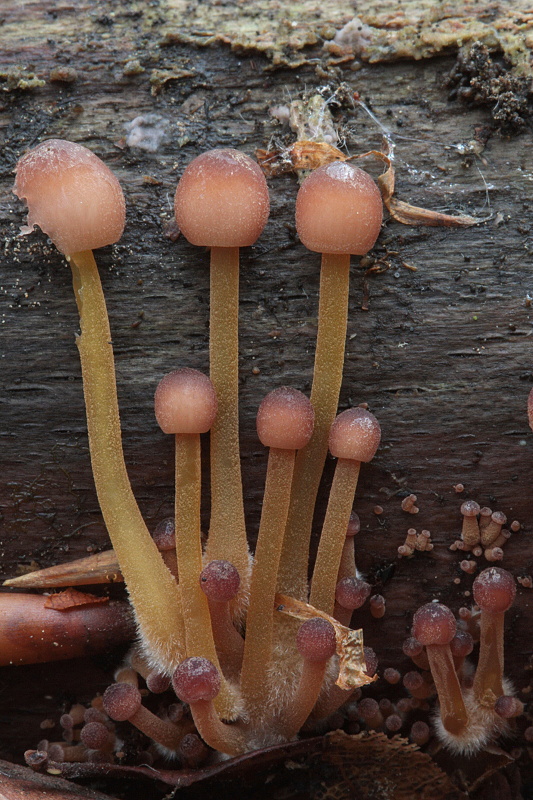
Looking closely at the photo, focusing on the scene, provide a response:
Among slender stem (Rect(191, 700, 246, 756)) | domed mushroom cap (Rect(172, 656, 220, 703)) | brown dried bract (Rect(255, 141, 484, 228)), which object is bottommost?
slender stem (Rect(191, 700, 246, 756))

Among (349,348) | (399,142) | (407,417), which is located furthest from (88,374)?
(399,142)

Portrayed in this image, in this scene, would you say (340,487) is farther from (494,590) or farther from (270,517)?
(494,590)

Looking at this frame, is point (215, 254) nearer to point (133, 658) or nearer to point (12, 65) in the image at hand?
point (12, 65)

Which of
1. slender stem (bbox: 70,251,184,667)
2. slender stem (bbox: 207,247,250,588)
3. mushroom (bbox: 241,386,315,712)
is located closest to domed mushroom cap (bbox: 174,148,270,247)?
slender stem (bbox: 207,247,250,588)

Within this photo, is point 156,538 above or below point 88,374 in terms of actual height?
below

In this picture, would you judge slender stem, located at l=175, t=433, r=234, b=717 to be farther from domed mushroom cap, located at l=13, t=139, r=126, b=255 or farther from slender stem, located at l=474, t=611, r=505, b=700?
slender stem, located at l=474, t=611, r=505, b=700

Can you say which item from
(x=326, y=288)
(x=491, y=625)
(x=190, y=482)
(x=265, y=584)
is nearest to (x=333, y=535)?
(x=265, y=584)

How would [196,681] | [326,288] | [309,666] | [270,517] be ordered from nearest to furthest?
1. [196,681]
2. [309,666]
3. [270,517]
4. [326,288]
